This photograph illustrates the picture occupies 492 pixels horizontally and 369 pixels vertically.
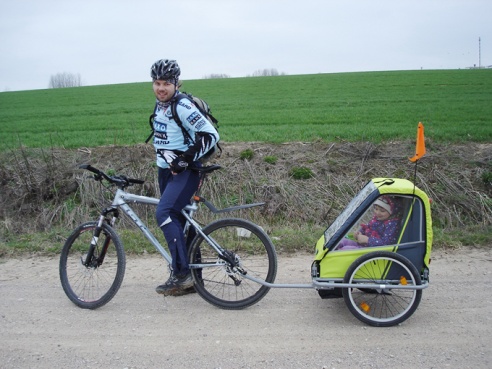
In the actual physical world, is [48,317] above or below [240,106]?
below

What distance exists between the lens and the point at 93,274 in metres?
5.09

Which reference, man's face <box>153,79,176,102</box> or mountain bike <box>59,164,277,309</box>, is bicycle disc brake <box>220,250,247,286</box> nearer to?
mountain bike <box>59,164,277,309</box>

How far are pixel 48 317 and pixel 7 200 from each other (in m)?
5.09

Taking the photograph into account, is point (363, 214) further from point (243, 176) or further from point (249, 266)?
point (243, 176)

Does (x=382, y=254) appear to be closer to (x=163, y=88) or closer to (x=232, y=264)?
(x=232, y=264)

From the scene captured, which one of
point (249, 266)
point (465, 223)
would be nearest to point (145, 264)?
point (249, 266)

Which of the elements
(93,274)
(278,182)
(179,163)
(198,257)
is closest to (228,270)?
(198,257)

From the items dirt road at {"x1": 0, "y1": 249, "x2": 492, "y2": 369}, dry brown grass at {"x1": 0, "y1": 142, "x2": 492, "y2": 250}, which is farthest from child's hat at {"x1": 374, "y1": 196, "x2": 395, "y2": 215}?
dry brown grass at {"x1": 0, "y1": 142, "x2": 492, "y2": 250}

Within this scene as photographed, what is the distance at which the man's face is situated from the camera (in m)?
4.35

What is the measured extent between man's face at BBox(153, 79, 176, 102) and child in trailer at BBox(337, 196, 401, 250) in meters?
2.07

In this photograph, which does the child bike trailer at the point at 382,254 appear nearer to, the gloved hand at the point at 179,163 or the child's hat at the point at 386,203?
the child's hat at the point at 386,203

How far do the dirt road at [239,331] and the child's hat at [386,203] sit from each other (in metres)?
0.95

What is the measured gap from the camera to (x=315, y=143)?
33.7 ft

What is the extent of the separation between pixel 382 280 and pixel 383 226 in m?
0.49
